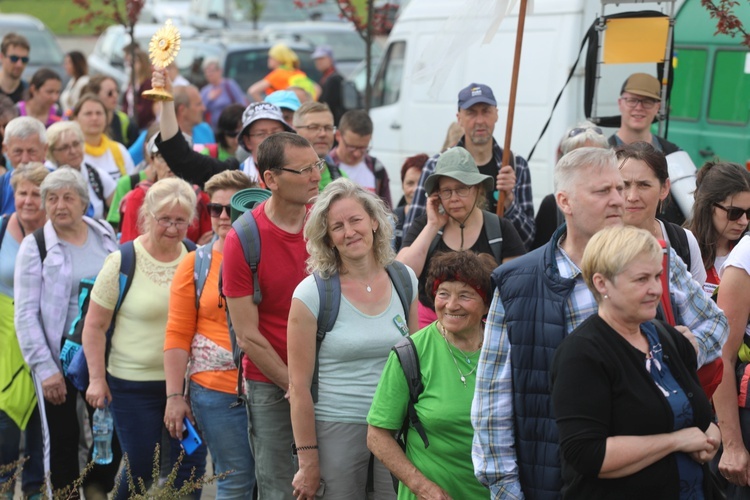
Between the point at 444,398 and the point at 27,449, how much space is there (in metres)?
3.56

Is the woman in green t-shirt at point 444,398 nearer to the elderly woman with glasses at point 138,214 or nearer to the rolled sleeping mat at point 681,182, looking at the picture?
the elderly woman with glasses at point 138,214

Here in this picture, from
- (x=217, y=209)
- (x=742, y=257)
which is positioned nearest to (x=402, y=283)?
(x=742, y=257)

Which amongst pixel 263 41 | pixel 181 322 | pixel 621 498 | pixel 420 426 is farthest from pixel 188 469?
pixel 263 41

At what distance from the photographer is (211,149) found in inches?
360

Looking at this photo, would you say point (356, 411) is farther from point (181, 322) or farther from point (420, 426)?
point (181, 322)

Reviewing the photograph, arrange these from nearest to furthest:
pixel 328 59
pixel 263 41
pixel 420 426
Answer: pixel 420 426 → pixel 328 59 → pixel 263 41

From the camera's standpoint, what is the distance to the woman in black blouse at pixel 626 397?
3.41 metres

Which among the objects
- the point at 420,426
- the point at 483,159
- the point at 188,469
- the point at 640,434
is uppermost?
the point at 483,159

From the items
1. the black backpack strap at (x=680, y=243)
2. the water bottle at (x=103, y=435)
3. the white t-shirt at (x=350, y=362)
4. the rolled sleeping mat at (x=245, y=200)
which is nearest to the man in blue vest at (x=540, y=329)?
the black backpack strap at (x=680, y=243)

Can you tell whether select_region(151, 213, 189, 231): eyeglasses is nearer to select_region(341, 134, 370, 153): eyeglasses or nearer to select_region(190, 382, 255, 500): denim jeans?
select_region(190, 382, 255, 500): denim jeans

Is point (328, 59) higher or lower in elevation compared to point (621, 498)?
higher

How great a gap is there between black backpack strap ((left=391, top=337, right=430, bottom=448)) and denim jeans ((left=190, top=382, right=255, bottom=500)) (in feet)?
4.95

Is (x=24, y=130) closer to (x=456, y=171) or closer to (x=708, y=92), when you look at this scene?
(x=456, y=171)

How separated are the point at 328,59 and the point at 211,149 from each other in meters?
7.24
